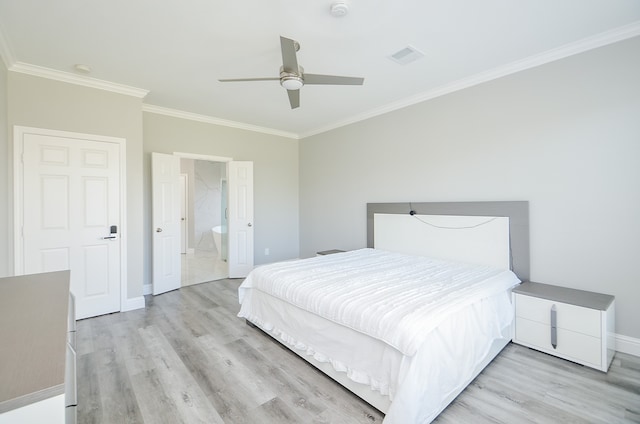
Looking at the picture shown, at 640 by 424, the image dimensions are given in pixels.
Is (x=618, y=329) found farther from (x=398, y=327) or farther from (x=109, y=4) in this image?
(x=109, y=4)

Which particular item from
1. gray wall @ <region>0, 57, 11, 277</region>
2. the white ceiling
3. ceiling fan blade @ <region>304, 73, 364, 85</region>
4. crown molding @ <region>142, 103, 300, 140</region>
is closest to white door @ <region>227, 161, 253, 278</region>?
crown molding @ <region>142, 103, 300, 140</region>

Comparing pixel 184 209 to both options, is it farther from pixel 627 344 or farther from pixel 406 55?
pixel 627 344

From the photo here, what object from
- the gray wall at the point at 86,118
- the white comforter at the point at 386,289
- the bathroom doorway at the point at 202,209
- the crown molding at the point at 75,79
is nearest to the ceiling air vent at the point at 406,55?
the white comforter at the point at 386,289

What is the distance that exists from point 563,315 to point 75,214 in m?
4.94

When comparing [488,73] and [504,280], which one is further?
[488,73]

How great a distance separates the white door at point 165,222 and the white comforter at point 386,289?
6.25ft

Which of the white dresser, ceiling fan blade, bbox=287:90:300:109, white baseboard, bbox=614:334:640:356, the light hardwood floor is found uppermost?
ceiling fan blade, bbox=287:90:300:109

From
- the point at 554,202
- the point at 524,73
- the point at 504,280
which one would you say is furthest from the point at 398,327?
the point at 524,73

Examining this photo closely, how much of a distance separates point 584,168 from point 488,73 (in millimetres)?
1360

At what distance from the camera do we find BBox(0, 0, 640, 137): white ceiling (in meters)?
2.15

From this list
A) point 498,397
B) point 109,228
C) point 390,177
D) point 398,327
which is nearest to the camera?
point 398,327

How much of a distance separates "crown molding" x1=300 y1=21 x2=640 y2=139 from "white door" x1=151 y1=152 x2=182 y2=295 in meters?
3.30

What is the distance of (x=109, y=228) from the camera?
3512 mm

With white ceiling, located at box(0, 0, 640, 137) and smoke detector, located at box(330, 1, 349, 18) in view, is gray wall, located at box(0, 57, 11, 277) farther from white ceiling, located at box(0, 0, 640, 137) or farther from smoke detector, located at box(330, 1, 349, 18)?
smoke detector, located at box(330, 1, 349, 18)
